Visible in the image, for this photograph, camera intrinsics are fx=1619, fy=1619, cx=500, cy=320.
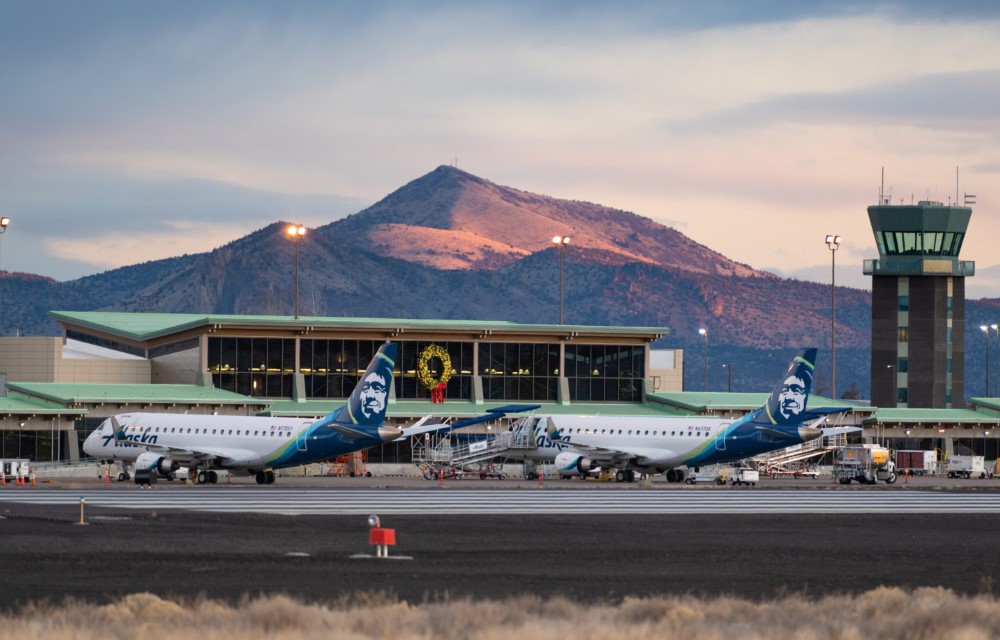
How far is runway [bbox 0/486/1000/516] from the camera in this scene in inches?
1973

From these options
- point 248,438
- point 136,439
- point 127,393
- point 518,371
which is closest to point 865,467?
point 518,371

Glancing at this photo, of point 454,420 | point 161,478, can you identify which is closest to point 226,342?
point 454,420

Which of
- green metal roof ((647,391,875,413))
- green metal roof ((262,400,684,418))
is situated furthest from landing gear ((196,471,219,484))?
green metal roof ((647,391,875,413))

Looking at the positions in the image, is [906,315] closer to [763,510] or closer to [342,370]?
[342,370]

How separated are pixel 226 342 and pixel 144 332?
12329mm

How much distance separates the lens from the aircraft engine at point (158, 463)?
241 ft

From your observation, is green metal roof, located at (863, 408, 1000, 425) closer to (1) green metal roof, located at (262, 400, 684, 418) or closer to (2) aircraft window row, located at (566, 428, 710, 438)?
(1) green metal roof, located at (262, 400, 684, 418)

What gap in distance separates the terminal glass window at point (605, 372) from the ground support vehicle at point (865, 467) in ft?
89.8

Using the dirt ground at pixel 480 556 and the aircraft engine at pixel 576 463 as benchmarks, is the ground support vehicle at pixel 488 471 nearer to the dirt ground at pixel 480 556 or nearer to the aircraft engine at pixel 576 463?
the aircraft engine at pixel 576 463

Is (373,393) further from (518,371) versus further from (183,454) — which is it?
(518,371)

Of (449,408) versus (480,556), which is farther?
(449,408)

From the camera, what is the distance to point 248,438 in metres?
74.5

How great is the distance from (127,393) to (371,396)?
27.4 m

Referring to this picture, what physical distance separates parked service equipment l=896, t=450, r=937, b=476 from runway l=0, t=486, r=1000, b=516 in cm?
3379
